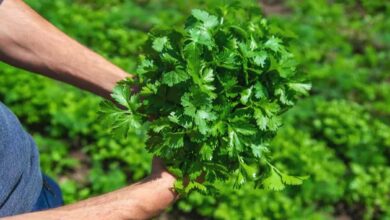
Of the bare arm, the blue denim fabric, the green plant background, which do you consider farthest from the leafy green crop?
the green plant background

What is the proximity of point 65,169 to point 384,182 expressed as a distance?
6.17 feet

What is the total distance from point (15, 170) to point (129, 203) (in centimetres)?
34

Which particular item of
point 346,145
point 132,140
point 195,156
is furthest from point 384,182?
point 195,156

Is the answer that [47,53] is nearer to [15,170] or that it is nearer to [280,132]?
[15,170]

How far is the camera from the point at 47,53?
181 cm

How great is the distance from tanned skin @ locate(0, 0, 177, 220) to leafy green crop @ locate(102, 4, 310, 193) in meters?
0.07

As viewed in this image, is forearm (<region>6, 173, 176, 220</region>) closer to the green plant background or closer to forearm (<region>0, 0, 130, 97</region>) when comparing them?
forearm (<region>0, 0, 130, 97</region>)

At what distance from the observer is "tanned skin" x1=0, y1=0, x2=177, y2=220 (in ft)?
5.34

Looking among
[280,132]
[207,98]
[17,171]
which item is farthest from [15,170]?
[280,132]

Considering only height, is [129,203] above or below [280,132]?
below

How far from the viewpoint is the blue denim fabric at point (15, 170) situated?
169 centimetres

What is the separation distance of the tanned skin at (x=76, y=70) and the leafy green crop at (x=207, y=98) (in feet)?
0.24

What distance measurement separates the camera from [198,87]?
5.26 ft

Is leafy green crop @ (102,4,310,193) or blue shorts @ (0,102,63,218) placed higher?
leafy green crop @ (102,4,310,193)
